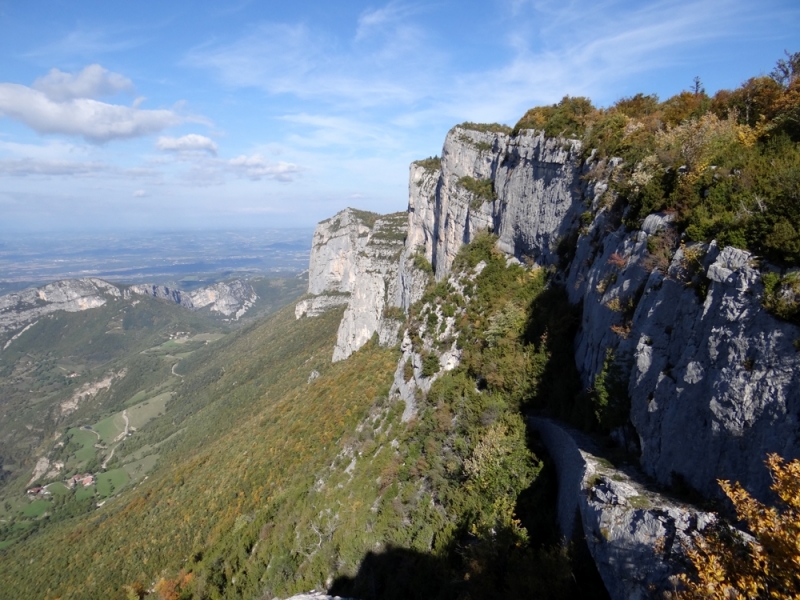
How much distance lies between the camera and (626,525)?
703 centimetres

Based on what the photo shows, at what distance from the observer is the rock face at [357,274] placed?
196ft

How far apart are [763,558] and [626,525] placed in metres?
2.85

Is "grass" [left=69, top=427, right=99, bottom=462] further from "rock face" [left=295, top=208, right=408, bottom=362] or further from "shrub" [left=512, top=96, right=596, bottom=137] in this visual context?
"shrub" [left=512, top=96, right=596, bottom=137]

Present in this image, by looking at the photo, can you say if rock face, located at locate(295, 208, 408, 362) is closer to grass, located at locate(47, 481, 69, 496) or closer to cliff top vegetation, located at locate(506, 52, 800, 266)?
cliff top vegetation, located at locate(506, 52, 800, 266)

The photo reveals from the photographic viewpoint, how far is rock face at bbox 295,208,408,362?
59.7m

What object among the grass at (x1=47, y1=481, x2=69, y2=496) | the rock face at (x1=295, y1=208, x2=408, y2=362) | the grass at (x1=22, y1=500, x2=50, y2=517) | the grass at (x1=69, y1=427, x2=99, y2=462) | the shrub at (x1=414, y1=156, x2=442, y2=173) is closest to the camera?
the shrub at (x1=414, y1=156, x2=442, y2=173)

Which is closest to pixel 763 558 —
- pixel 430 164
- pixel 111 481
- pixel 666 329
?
pixel 666 329

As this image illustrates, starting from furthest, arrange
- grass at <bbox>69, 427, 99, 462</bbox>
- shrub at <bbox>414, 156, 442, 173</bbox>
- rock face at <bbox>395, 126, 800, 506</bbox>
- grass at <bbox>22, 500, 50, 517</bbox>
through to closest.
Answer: grass at <bbox>69, 427, 99, 462</bbox> < grass at <bbox>22, 500, 50, 517</bbox> < shrub at <bbox>414, 156, 442, 173</bbox> < rock face at <bbox>395, 126, 800, 506</bbox>

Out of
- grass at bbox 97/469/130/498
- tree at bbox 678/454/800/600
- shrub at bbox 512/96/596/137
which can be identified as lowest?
grass at bbox 97/469/130/498

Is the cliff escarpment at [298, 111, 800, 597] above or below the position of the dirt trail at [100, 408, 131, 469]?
above

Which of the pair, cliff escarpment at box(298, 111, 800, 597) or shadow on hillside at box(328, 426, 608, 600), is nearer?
cliff escarpment at box(298, 111, 800, 597)

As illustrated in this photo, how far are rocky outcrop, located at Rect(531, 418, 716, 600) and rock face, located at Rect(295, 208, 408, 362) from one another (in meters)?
36.7

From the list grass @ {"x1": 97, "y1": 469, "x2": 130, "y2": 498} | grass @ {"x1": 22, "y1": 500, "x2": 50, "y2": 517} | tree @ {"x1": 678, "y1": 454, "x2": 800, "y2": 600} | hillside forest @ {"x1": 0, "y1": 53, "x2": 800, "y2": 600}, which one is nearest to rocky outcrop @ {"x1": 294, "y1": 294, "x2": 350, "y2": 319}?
hillside forest @ {"x1": 0, "y1": 53, "x2": 800, "y2": 600}

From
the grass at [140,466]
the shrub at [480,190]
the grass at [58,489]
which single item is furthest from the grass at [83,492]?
the shrub at [480,190]
